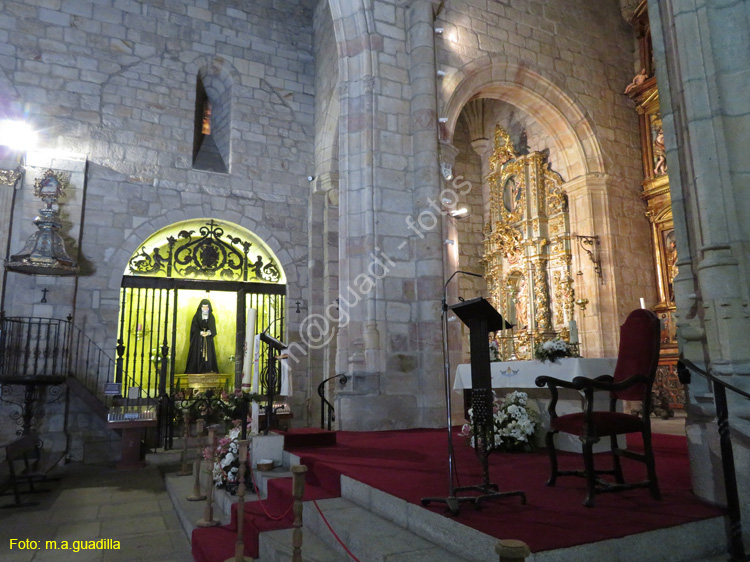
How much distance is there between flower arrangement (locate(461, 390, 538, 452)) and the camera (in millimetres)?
4945

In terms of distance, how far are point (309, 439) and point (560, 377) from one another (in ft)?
8.17

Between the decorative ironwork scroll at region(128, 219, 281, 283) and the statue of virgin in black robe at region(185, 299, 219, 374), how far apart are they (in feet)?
2.44

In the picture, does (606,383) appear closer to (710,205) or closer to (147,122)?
(710,205)

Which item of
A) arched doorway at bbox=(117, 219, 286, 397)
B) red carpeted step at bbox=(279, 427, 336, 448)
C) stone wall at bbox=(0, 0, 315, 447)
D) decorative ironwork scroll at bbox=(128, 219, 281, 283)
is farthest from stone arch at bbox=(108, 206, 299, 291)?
red carpeted step at bbox=(279, 427, 336, 448)

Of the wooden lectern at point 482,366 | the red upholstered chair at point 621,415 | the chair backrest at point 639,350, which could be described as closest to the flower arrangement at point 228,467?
the wooden lectern at point 482,366

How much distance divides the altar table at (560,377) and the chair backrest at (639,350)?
94cm

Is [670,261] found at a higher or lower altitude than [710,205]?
higher

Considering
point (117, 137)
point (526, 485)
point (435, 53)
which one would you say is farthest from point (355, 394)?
point (117, 137)

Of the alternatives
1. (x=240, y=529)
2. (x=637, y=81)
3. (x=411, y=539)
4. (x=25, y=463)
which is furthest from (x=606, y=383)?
(x=637, y=81)

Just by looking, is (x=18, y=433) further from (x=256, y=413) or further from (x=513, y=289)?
(x=513, y=289)

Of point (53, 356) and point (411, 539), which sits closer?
point (411, 539)

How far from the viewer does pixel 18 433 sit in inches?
326

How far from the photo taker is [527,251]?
10891mm

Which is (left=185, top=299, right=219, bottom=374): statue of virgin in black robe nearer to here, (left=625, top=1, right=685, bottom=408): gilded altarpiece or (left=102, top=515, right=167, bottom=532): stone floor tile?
(left=102, top=515, right=167, bottom=532): stone floor tile
